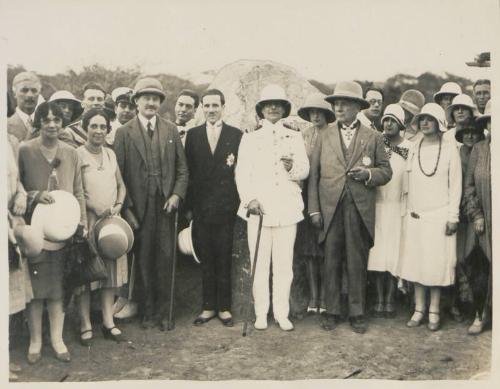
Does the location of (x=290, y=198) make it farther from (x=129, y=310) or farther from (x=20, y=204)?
(x=20, y=204)

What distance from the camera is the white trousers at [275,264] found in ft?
15.7

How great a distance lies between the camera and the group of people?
4.74 meters

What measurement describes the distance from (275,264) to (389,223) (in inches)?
41.1

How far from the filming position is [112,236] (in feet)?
14.9

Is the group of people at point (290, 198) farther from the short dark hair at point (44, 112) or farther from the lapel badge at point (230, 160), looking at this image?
the short dark hair at point (44, 112)

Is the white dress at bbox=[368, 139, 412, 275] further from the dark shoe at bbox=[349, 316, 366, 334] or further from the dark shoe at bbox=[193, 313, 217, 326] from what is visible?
the dark shoe at bbox=[193, 313, 217, 326]

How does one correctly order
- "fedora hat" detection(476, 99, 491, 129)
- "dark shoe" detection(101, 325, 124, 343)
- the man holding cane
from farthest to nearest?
"fedora hat" detection(476, 99, 491, 129)
the man holding cane
"dark shoe" detection(101, 325, 124, 343)

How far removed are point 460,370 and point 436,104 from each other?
7.22 feet

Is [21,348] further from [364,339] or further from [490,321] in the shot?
[490,321]

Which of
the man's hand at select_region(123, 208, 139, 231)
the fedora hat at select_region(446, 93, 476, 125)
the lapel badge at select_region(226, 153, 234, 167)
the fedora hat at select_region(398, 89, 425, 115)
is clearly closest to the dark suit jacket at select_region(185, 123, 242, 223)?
the lapel badge at select_region(226, 153, 234, 167)

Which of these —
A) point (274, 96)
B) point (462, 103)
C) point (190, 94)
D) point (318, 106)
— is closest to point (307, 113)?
point (318, 106)

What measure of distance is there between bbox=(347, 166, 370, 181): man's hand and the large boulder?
626 mm

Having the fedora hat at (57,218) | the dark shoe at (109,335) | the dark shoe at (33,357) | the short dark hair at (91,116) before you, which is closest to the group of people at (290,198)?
the dark shoe at (109,335)

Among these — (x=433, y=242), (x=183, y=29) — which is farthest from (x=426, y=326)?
(x=183, y=29)
